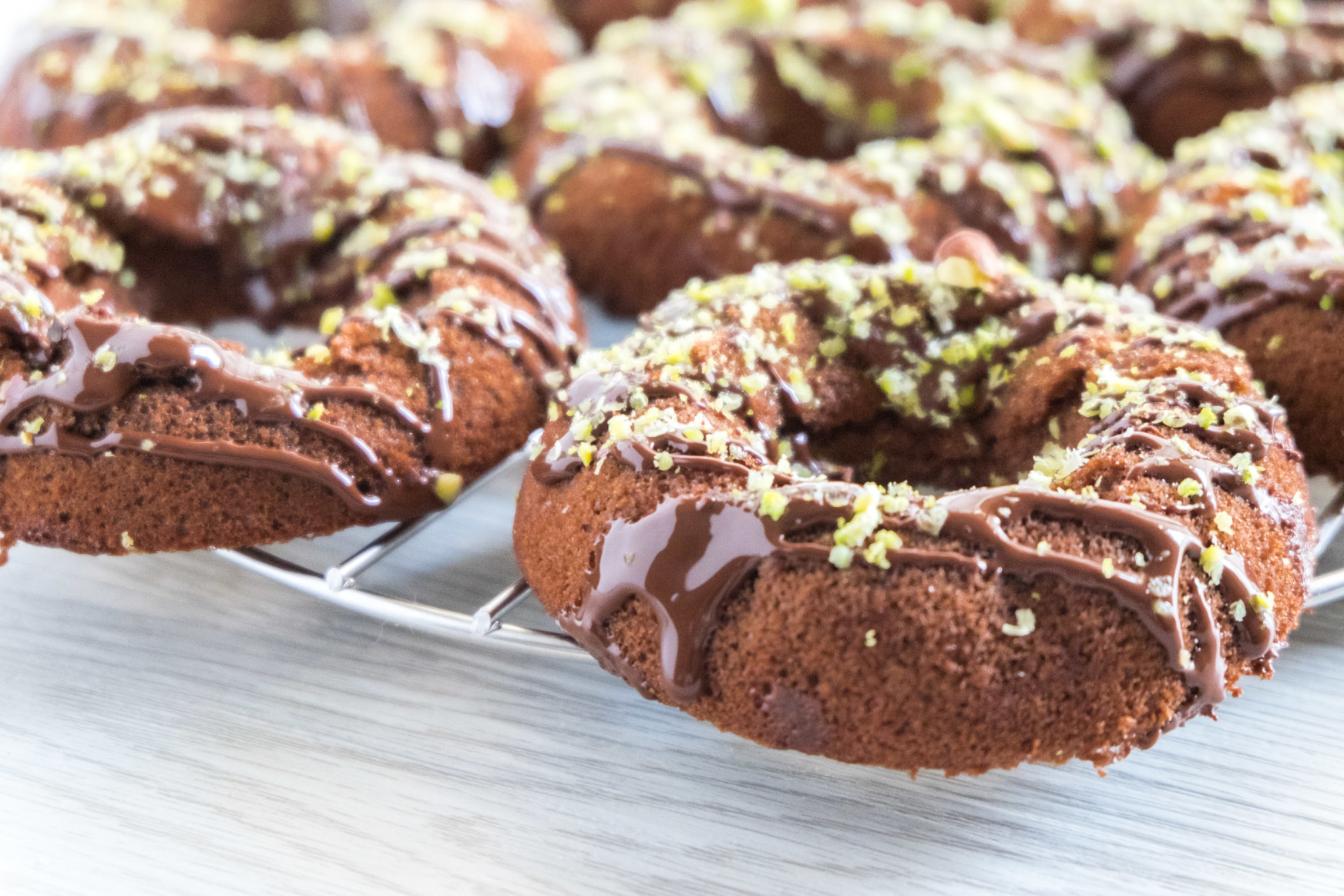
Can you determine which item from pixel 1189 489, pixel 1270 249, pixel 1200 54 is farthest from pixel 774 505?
pixel 1200 54

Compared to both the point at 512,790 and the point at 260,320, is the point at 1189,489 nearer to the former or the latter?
the point at 512,790

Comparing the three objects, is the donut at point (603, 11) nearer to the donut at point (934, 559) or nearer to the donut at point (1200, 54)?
the donut at point (1200, 54)

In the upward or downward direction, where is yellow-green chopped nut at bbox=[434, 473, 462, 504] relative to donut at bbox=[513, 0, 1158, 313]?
downward

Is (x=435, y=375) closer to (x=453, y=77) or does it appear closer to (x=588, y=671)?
(x=588, y=671)

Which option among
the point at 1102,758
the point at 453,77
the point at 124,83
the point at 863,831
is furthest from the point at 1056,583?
the point at 124,83

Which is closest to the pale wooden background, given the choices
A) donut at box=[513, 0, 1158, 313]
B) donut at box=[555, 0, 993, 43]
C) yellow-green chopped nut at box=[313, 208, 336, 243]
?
yellow-green chopped nut at box=[313, 208, 336, 243]

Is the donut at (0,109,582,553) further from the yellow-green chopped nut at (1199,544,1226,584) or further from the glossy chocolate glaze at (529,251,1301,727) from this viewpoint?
the yellow-green chopped nut at (1199,544,1226,584)
